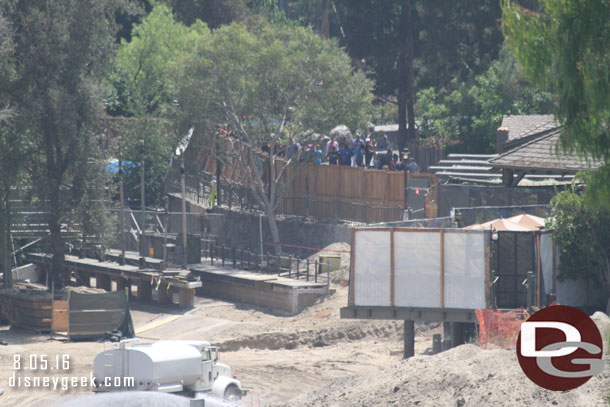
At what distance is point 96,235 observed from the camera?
41188 millimetres

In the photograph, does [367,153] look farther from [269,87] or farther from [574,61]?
[574,61]

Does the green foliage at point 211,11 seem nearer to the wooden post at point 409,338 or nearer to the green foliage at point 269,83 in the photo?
the green foliage at point 269,83

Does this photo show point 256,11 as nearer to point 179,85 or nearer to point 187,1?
point 187,1

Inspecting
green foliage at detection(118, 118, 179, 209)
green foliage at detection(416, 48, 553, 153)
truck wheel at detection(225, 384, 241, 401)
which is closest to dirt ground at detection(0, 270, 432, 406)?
truck wheel at detection(225, 384, 241, 401)

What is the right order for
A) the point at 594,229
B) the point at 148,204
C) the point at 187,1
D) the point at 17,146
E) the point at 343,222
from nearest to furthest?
1. the point at 594,229
2. the point at 17,146
3. the point at 343,222
4. the point at 148,204
5. the point at 187,1

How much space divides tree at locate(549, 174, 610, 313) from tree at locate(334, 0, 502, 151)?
100 feet

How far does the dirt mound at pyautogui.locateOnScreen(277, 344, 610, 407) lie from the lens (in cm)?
1550

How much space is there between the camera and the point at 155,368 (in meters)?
21.8

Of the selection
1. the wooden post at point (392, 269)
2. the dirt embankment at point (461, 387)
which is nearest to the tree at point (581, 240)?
the wooden post at point (392, 269)

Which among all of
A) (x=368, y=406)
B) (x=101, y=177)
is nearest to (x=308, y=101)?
(x=101, y=177)

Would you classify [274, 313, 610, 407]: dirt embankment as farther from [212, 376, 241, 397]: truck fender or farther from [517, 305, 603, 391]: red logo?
[212, 376, 241, 397]: truck fender

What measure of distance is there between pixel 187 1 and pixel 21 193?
35.3 meters

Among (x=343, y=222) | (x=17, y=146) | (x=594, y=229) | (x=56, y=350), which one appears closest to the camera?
(x=594, y=229)

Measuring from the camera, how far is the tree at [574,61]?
9852 mm
